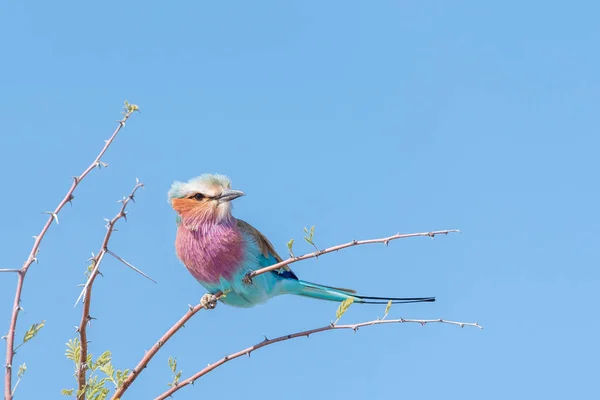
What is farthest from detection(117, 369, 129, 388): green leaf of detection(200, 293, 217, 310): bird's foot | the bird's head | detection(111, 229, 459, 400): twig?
the bird's head

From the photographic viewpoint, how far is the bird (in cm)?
511

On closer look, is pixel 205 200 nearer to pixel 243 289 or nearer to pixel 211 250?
pixel 211 250

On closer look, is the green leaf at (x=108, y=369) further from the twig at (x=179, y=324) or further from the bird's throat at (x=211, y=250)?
the bird's throat at (x=211, y=250)

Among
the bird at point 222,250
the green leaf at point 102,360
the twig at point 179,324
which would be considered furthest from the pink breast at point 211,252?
the green leaf at point 102,360

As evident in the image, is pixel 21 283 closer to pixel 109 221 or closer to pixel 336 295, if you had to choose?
pixel 109 221

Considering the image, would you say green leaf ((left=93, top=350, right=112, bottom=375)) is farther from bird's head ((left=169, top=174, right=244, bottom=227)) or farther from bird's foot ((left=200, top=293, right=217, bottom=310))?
bird's head ((left=169, top=174, right=244, bottom=227))

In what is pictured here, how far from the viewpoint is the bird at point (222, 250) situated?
5.11m

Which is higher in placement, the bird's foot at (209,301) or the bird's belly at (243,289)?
the bird's belly at (243,289)

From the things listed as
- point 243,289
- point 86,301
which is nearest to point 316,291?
point 243,289

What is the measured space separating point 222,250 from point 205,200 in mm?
403

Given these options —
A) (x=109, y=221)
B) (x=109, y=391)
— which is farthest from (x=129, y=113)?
(x=109, y=391)

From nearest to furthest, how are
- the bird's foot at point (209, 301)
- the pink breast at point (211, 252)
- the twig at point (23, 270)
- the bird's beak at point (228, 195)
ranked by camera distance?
the twig at point (23, 270) → the bird's foot at point (209, 301) → the pink breast at point (211, 252) → the bird's beak at point (228, 195)

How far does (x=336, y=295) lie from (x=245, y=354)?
A: 7.20 feet

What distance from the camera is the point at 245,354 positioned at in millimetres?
3340
